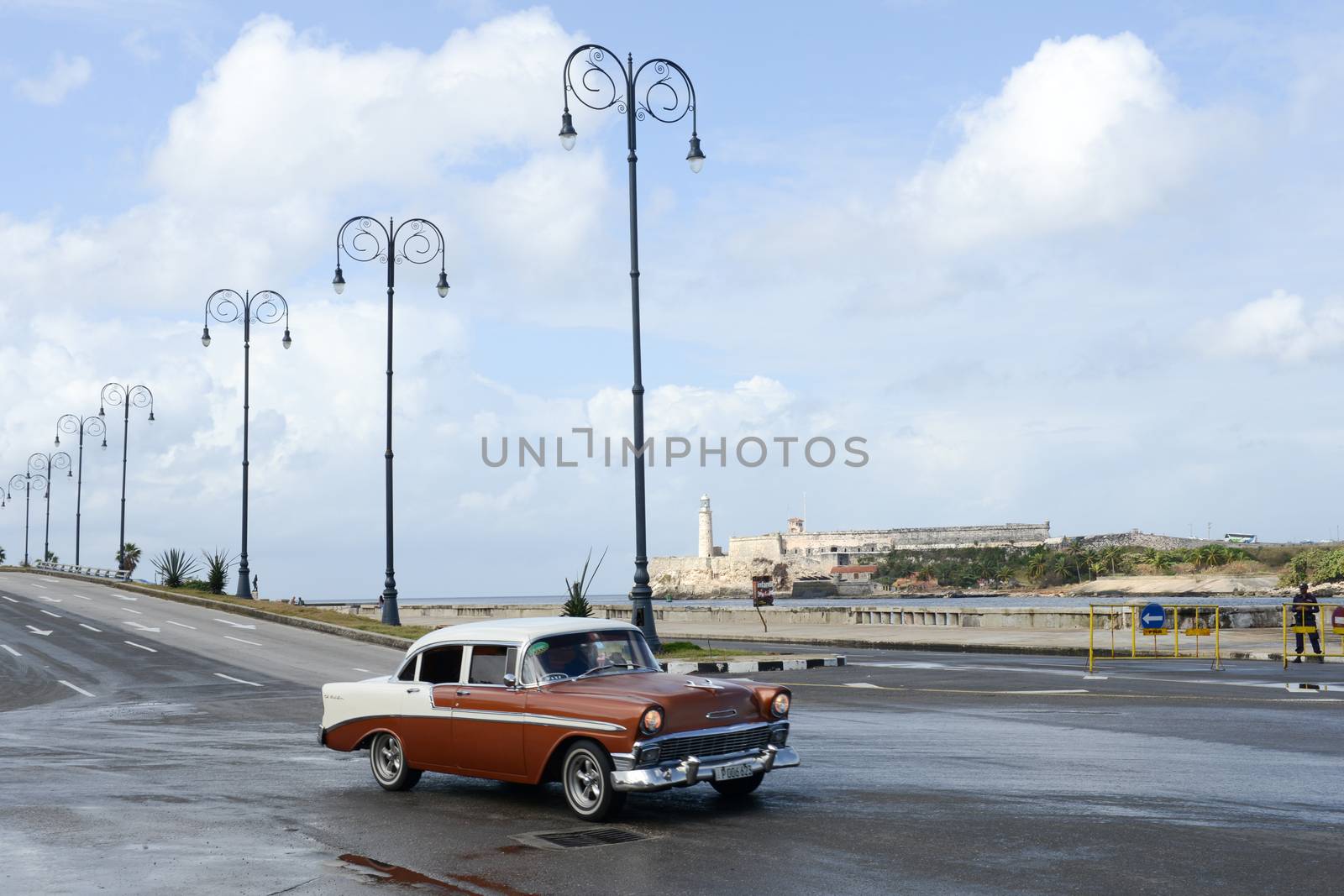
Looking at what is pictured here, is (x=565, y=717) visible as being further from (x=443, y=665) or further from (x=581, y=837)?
(x=443, y=665)

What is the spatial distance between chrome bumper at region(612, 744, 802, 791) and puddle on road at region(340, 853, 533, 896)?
66.7 inches

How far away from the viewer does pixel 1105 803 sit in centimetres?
962

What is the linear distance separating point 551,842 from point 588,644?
2.06 meters

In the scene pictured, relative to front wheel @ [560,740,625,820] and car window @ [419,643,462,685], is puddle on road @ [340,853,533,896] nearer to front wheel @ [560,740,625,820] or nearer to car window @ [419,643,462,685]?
front wheel @ [560,740,625,820]

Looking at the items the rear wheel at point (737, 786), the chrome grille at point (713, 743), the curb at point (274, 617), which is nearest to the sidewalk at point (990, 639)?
the curb at point (274, 617)

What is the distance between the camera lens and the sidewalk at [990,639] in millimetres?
28594

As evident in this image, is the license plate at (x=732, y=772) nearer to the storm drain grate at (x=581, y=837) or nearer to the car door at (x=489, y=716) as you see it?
the storm drain grate at (x=581, y=837)

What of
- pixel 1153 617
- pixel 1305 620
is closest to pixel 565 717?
pixel 1153 617

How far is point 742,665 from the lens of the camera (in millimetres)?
24156

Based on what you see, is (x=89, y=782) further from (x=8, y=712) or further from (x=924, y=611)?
(x=924, y=611)

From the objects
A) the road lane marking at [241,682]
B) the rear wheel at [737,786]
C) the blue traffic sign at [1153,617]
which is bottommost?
the road lane marking at [241,682]

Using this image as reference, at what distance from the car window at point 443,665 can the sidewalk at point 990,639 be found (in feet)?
66.7

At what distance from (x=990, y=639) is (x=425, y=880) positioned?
26.4 m

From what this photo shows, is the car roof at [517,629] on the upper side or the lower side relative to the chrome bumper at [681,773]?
upper
